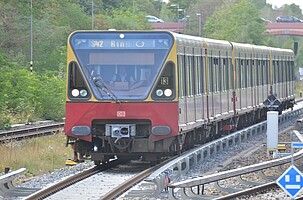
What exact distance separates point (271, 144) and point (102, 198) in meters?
9.41

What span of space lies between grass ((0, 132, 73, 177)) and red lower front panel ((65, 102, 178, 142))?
164 cm

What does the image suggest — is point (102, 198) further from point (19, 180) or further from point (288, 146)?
point (288, 146)

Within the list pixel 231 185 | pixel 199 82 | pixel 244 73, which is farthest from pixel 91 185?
pixel 244 73

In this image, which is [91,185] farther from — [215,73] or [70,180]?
[215,73]

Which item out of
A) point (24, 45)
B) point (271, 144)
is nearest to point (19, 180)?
point (271, 144)

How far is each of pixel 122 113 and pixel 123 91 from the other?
477mm

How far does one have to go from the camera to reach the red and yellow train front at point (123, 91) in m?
20.3

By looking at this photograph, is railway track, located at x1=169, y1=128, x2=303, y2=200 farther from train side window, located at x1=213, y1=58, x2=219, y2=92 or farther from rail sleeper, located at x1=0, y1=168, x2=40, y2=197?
train side window, located at x1=213, y1=58, x2=219, y2=92

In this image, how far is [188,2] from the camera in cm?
16750

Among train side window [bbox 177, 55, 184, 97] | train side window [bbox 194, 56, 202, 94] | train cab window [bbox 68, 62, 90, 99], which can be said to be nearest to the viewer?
train cab window [bbox 68, 62, 90, 99]

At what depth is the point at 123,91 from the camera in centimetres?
2041

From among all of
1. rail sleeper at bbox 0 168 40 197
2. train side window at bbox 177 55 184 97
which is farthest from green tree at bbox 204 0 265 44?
rail sleeper at bbox 0 168 40 197

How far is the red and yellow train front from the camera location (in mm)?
20266

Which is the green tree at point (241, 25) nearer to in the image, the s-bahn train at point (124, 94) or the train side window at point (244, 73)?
the train side window at point (244, 73)
